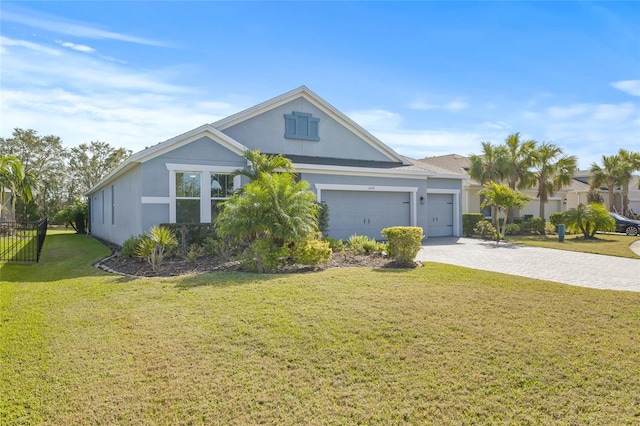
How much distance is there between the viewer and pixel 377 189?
1758 centimetres

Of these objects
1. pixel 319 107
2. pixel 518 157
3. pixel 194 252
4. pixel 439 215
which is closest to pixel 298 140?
→ pixel 319 107

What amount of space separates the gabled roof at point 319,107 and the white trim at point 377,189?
97.2 inches

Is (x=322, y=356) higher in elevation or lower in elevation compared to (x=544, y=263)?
lower

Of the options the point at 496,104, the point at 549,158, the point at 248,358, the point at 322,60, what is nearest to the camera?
the point at 248,358

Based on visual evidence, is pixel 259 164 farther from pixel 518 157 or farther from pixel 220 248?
pixel 518 157

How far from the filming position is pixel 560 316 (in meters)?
5.99

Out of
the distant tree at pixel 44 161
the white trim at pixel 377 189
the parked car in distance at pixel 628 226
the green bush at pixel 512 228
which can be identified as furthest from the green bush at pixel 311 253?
the distant tree at pixel 44 161

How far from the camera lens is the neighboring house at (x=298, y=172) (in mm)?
13016

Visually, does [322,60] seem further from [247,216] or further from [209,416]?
[209,416]

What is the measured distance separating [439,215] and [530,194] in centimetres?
1490

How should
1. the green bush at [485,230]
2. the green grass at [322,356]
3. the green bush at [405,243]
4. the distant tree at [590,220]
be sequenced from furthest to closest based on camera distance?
1. the distant tree at [590,220]
2. the green bush at [485,230]
3. the green bush at [405,243]
4. the green grass at [322,356]

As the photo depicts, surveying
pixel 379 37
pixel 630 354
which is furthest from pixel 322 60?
pixel 630 354

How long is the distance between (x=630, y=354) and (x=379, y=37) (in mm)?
11035

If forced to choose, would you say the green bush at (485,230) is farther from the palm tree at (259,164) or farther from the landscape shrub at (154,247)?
the landscape shrub at (154,247)
